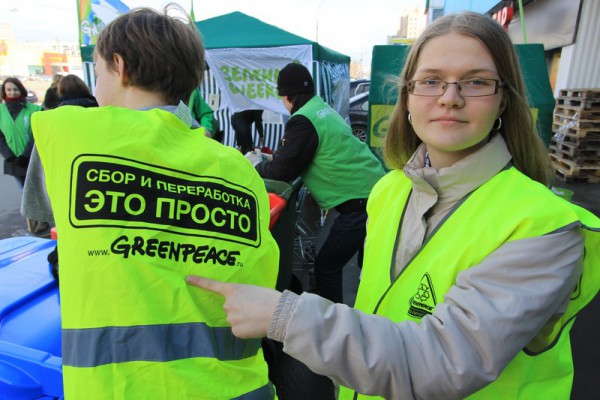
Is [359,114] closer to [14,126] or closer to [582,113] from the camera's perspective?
[582,113]

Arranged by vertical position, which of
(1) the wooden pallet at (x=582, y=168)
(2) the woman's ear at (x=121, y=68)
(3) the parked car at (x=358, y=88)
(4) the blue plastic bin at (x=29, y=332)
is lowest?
(1) the wooden pallet at (x=582, y=168)

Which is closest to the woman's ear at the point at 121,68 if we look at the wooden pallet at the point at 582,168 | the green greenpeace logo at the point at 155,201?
the green greenpeace logo at the point at 155,201

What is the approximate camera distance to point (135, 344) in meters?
0.83

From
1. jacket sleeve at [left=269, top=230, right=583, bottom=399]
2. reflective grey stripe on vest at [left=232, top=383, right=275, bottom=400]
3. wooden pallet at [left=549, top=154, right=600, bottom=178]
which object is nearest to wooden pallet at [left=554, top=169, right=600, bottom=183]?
wooden pallet at [left=549, top=154, right=600, bottom=178]

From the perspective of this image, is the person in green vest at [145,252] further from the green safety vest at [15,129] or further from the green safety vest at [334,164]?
the green safety vest at [15,129]

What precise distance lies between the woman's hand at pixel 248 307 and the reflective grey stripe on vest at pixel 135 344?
101 millimetres

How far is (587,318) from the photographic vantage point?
3.30 metres

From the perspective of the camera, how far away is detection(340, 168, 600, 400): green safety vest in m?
0.85

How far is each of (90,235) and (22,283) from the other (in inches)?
41.0

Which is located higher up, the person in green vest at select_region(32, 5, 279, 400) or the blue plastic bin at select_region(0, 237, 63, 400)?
the person in green vest at select_region(32, 5, 279, 400)

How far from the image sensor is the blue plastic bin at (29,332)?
1.24 metres

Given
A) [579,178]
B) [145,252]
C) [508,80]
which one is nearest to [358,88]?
[579,178]

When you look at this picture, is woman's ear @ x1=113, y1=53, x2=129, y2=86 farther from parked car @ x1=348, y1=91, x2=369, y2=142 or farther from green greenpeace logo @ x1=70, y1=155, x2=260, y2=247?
parked car @ x1=348, y1=91, x2=369, y2=142

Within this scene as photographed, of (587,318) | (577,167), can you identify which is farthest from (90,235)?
(577,167)
